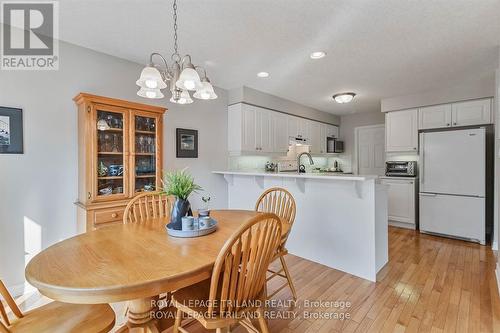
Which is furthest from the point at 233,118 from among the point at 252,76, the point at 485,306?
the point at 485,306

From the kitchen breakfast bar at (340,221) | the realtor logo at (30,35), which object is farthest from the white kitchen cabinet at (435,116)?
the realtor logo at (30,35)

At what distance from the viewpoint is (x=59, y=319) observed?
1.16 metres

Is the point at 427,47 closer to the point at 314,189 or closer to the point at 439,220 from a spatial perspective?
the point at 314,189

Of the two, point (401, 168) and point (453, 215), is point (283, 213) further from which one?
point (401, 168)

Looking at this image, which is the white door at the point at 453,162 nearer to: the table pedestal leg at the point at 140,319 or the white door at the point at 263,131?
the white door at the point at 263,131

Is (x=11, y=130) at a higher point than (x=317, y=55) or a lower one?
lower

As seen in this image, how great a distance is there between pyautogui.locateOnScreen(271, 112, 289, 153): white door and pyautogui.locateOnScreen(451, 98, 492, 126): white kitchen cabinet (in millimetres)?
2700

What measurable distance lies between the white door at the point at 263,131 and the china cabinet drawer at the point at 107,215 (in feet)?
7.70

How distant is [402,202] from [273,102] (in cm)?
293

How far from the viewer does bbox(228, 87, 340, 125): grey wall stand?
12.7 feet

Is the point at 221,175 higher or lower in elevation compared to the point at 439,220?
higher

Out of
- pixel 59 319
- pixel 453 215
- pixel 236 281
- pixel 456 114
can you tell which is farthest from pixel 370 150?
pixel 59 319

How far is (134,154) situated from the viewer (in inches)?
103

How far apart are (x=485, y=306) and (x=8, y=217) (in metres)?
4.18
